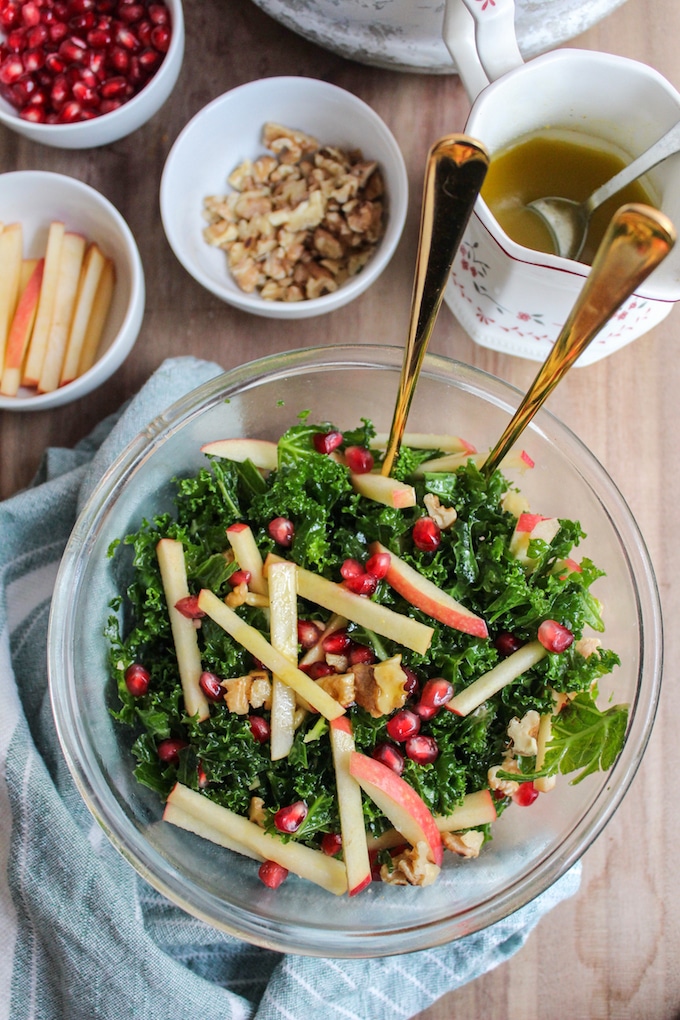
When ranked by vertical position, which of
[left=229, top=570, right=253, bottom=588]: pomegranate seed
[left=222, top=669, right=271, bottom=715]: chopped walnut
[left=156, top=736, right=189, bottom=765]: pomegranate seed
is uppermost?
[left=229, top=570, right=253, bottom=588]: pomegranate seed

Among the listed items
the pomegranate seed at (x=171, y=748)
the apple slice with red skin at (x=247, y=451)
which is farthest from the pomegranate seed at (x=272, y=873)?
the apple slice with red skin at (x=247, y=451)

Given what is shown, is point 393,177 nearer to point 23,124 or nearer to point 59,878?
point 23,124

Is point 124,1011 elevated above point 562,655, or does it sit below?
below

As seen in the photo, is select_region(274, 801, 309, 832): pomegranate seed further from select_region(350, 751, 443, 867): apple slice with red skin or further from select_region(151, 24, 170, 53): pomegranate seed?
select_region(151, 24, 170, 53): pomegranate seed

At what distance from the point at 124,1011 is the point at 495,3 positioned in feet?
6.48

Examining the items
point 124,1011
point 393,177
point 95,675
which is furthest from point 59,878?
point 393,177

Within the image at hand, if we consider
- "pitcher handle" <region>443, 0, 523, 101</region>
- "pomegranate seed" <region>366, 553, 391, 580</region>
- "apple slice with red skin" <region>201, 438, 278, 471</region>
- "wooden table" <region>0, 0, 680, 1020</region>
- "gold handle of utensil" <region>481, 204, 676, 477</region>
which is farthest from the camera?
"wooden table" <region>0, 0, 680, 1020</region>

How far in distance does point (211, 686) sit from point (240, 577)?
0.21 meters

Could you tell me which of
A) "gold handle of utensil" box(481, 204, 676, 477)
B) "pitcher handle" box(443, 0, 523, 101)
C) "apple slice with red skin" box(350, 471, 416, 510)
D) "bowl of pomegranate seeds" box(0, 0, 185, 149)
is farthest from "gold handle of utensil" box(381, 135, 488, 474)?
"bowl of pomegranate seeds" box(0, 0, 185, 149)

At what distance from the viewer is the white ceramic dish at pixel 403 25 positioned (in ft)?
5.69

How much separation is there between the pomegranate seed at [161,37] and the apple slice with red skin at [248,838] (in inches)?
64.4

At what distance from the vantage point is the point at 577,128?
70.3 inches

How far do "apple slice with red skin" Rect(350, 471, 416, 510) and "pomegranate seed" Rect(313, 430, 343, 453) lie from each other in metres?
0.08

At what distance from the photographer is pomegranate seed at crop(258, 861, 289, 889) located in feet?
5.23
